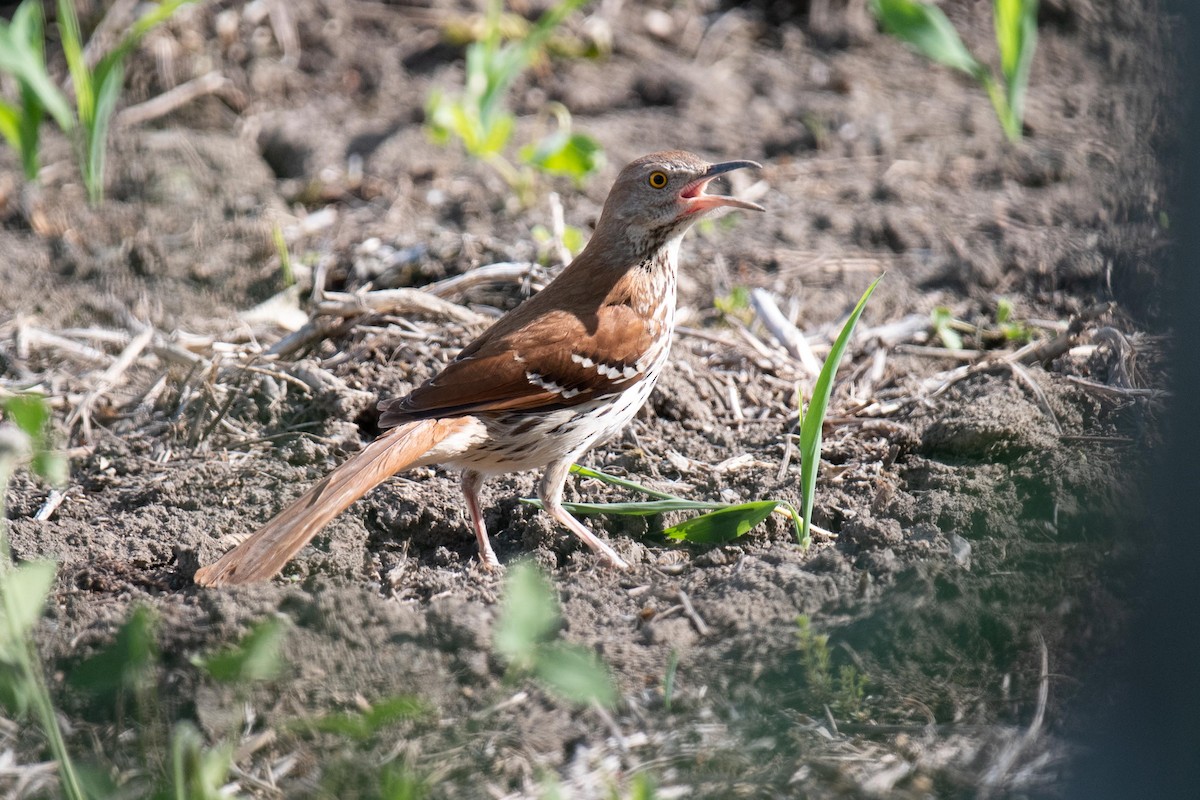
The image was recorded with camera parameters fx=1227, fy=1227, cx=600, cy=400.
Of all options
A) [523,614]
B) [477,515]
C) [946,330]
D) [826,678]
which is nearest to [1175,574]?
[826,678]

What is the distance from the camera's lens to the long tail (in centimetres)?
322

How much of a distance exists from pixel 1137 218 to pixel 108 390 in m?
3.85

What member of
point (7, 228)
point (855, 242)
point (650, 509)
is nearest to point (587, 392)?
point (650, 509)

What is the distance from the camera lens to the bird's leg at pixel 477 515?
3811 mm

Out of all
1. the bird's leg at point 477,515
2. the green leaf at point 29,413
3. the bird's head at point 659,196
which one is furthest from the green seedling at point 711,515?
the green leaf at point 29,413

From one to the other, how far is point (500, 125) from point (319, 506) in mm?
3083

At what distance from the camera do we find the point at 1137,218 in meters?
2.63

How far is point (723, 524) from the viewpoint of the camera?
353 cm

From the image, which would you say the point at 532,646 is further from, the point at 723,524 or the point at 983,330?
the point at 983,330

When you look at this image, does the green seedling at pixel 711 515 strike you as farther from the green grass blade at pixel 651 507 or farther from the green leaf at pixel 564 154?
the green leaf at pixel 564 154

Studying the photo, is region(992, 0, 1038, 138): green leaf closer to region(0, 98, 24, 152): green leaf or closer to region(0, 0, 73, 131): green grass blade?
region(0, 0, 73, 131): green grass blade

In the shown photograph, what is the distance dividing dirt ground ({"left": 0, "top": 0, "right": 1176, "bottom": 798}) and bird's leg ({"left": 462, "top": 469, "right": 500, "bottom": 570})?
0.11 metres

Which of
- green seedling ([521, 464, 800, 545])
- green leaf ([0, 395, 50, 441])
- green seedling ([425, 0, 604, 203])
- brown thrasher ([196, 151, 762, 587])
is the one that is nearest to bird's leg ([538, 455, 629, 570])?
brown thrasher ([196, 151, 762, 587])

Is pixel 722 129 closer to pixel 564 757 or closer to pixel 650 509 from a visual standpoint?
pixel 650 509
